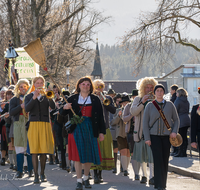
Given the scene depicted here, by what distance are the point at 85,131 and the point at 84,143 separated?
200 mm

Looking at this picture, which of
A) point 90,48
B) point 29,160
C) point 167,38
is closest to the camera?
point 29,160

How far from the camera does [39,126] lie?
7852mm

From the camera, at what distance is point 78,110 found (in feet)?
23.4

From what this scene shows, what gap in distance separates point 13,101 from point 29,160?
124 cm

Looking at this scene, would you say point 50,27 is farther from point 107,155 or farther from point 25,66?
point 107,155

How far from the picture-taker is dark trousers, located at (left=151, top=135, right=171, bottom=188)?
6738mm

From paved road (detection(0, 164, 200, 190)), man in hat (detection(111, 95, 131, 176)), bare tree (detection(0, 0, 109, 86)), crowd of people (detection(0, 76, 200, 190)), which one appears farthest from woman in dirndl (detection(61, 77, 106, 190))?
bare tree (detection(0, 0, 109, 86))

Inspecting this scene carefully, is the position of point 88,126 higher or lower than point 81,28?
lower

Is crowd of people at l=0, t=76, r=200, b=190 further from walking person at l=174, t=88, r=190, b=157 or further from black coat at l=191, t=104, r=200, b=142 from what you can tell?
walking person at l=174, t=88, r=190, b=157

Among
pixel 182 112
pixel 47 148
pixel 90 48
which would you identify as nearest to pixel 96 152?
pixel 47 148

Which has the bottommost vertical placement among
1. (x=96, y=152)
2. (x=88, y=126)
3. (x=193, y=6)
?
(x=96, y=152)

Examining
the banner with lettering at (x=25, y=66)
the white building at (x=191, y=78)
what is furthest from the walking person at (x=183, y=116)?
the white building at (x=191, y=78)

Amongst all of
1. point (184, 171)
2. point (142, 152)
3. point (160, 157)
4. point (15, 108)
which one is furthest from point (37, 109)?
point (184, 171)

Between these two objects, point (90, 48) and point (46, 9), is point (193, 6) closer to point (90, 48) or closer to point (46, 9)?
point (46, 9)
